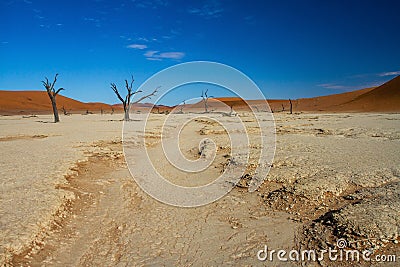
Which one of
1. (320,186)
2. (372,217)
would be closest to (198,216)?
(320,186)

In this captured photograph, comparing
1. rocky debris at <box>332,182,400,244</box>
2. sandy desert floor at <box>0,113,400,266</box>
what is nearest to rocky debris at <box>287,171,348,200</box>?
sandy desert floor at <box>0,113,400,266</box>

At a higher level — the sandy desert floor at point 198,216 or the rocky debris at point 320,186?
the rocky debris at point 320,186

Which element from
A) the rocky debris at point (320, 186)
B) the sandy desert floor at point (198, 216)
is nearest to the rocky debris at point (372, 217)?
the sandy desert floor at point (198, 216)

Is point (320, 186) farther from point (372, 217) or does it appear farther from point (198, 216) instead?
point (198, 216)

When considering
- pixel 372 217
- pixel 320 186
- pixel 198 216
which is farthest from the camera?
pixel 320 186

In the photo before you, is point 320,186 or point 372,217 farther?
point 320,186

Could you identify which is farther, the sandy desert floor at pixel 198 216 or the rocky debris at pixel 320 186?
the rocky debris at pixel 320 186

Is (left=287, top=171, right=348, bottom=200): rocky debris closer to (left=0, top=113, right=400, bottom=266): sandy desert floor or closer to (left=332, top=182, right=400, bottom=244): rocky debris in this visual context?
(left=0, top=113, right=400, bottom=266): sandy desert floor

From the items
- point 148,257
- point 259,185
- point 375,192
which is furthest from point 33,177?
point 375,192

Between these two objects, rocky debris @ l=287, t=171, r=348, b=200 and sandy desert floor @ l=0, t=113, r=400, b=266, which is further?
rocky debris @ l=287, t=171, r=348, b=200

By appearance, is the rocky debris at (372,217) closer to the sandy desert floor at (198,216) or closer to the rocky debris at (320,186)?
the sandy desert floor at (198,216)

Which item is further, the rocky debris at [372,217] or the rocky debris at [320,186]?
the rocky debris at [320,186]

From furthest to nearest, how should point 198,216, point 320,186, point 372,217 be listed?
1. point 320,186
2. point 198,216
3. point 372,217

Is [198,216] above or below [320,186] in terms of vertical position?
below
